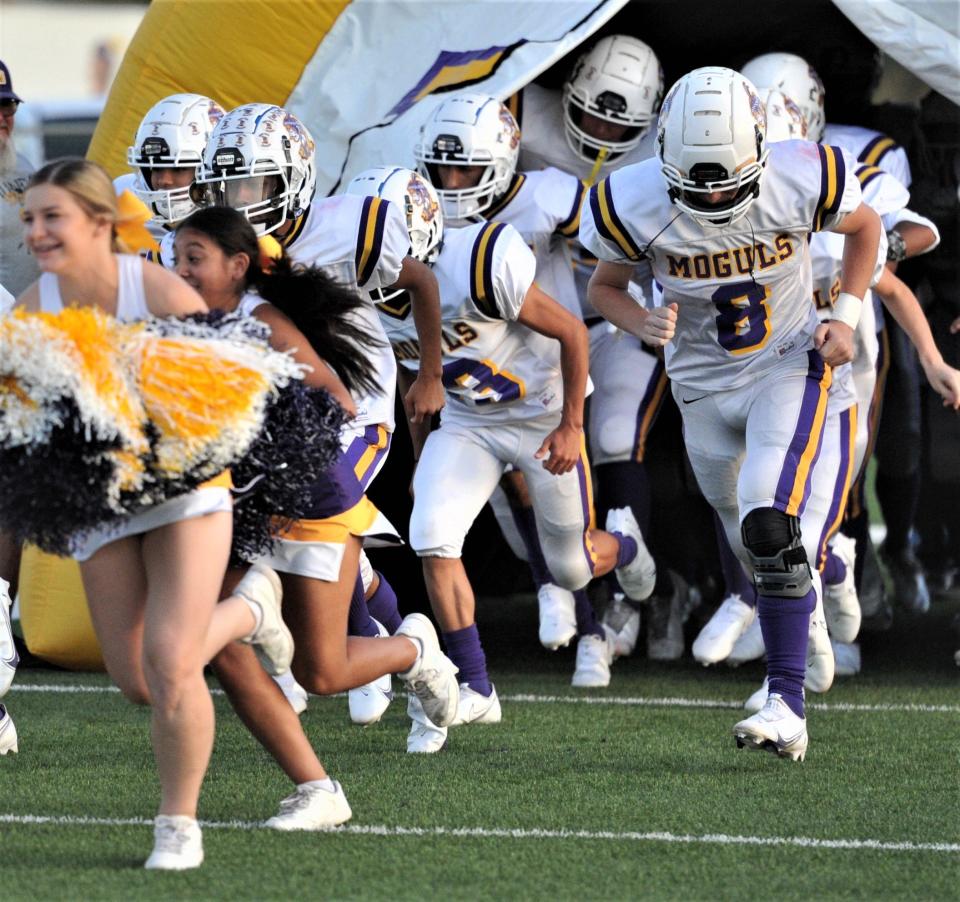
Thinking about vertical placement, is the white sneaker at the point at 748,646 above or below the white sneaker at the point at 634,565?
below

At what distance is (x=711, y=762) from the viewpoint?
4.83 m

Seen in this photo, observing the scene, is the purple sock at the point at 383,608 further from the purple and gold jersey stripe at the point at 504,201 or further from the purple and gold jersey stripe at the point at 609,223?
the purple and gold jersey stripe at the point at 504,201

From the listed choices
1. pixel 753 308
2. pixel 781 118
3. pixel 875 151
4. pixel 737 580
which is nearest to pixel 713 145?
pixel 753 308

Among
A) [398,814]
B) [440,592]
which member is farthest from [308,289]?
[440,592]

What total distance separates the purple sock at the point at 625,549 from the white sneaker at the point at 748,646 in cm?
56

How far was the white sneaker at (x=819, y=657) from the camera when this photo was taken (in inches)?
210

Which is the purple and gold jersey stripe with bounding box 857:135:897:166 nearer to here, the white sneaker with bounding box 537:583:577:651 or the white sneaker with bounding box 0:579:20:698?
the white sneaker with bounding box 537:583:577:651

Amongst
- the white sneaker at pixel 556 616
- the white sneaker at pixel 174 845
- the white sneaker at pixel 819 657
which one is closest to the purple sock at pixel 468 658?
the white sneaker at pixel 556 616

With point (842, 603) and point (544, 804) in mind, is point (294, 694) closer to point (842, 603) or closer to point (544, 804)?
point (544, 804)

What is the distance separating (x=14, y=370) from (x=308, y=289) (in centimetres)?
81

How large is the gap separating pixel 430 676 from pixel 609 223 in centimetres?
142

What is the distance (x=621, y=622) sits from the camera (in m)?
6.82

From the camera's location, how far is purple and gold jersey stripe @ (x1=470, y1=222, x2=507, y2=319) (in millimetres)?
5520

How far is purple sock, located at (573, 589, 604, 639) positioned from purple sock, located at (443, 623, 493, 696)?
111 cm
